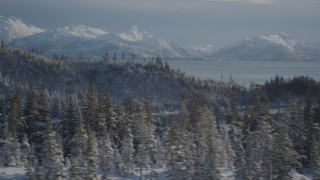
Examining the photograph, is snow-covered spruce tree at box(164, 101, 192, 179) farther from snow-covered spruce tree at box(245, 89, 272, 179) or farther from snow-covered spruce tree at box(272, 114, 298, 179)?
snow-covered spruce tree at box(272, 114, 298, 179)

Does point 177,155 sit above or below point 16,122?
below

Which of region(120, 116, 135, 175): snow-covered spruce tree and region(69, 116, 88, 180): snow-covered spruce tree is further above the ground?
region(69, 116, 88, 180): snow-covered spruce tree

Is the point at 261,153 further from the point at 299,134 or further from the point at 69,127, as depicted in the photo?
the point at 69,127

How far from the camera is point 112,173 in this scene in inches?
3000

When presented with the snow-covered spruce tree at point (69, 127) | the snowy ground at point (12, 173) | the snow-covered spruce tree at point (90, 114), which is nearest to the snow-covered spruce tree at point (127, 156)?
the snow-covered spruce tree at point (90, 114)

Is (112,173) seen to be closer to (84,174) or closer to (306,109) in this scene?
(84,174)

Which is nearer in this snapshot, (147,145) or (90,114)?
(147,145)

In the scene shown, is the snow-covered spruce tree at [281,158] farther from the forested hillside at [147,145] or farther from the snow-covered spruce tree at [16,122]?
the snow-covered spruce tree at [16,122]

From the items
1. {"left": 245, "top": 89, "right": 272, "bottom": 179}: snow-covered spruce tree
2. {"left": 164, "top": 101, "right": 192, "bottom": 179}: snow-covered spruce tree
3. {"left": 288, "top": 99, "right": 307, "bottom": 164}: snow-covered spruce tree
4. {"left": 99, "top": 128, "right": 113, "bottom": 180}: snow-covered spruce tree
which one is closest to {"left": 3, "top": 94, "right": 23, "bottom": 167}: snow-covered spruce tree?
{"left": 99, "top": 128, "right": 113, "bottom": 180}: snow-covered spruce tree

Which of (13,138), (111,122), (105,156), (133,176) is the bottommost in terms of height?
(133,176)

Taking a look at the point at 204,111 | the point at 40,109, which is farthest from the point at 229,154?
the point at 40,109

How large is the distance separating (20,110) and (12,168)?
40.1ft

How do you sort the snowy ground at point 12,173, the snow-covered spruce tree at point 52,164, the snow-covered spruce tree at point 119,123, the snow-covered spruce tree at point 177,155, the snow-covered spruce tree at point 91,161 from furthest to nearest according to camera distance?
1. the snow-covered spruce tree at point 119,123
2. the snowy ground at point 12,173
3. the snow-covered spruce tree at point 177,155
4. the snow-covered spruce tree at point 52,164
5. the snow-covered spruce tree at point 91,161

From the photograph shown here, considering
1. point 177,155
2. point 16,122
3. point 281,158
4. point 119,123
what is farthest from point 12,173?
point 281,158
